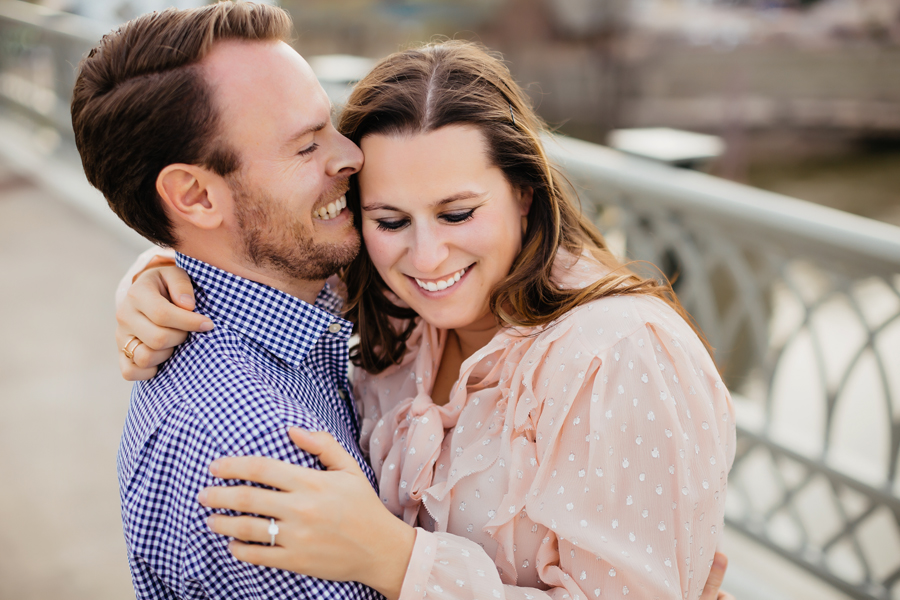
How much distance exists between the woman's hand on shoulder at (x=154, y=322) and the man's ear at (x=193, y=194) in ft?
0.49

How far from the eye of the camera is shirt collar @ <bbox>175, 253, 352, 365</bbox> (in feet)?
4.70

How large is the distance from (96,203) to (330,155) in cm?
499

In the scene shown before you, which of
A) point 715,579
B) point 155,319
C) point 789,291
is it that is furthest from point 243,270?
point 789,291

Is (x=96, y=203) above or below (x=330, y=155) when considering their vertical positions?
below

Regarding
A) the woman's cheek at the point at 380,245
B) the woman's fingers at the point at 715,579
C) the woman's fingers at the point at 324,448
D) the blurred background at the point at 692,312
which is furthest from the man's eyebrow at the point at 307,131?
the woman's fingers at the point at 715,579

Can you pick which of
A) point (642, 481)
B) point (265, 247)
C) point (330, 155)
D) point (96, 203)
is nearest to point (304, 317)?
point (265, 247)

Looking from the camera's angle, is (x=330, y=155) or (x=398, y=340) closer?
(x=330, y=155)

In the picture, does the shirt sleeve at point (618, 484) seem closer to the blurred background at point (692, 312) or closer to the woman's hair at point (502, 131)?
the woman's hair at point (502, 131)

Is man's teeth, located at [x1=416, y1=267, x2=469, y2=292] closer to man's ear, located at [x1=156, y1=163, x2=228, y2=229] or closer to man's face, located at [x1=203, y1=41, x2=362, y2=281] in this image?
man's face, located at [x1=203, y1=41, x2=362, y2=281]

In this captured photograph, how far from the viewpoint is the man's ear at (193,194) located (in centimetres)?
139

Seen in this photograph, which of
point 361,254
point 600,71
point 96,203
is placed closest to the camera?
point 361,254

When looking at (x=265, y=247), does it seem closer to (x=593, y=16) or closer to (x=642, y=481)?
(x=642, y=481)

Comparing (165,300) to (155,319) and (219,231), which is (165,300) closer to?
(155,319)

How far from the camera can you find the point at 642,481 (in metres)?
1.27
